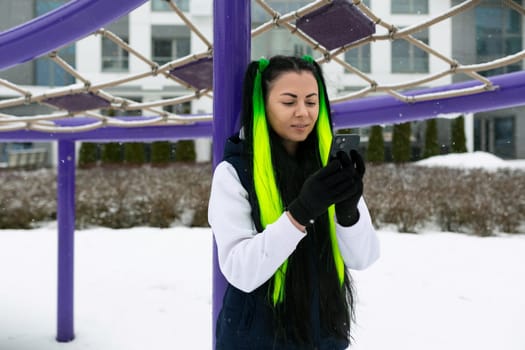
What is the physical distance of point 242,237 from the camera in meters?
0.75

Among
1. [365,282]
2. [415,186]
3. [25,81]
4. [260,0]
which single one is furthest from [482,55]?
[260,0]

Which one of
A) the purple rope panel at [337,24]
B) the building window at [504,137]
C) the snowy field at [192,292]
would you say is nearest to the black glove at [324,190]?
the purple rope panel at [337,24]

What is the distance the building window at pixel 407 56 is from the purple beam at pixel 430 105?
29.0 ft

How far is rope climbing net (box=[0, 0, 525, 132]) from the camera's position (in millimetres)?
1273

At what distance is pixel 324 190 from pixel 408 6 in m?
9.72

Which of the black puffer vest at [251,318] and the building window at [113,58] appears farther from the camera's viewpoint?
the building window at [113,58]

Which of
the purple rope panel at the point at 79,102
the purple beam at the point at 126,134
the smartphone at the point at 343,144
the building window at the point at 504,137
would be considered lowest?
the smartphone at the point at 343,144

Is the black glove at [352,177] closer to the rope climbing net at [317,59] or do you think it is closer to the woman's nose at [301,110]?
the woman's nose at [301,110]

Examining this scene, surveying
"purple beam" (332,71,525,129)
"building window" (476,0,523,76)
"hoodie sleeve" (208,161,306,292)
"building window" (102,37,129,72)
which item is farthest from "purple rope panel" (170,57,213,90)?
"building window" (102,37,129,72)

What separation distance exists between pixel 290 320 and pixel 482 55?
13.3 metres

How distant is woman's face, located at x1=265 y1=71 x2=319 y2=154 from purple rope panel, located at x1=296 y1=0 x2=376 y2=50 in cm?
47

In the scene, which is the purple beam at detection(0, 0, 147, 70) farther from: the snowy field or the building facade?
the building facade

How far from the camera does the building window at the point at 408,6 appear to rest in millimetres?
8973

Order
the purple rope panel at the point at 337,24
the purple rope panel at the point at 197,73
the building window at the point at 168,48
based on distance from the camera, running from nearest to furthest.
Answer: the purple rope panel at the point at 337,24 < the purple rope panel at the point at 197,73 < the building window at the point at 168,48
